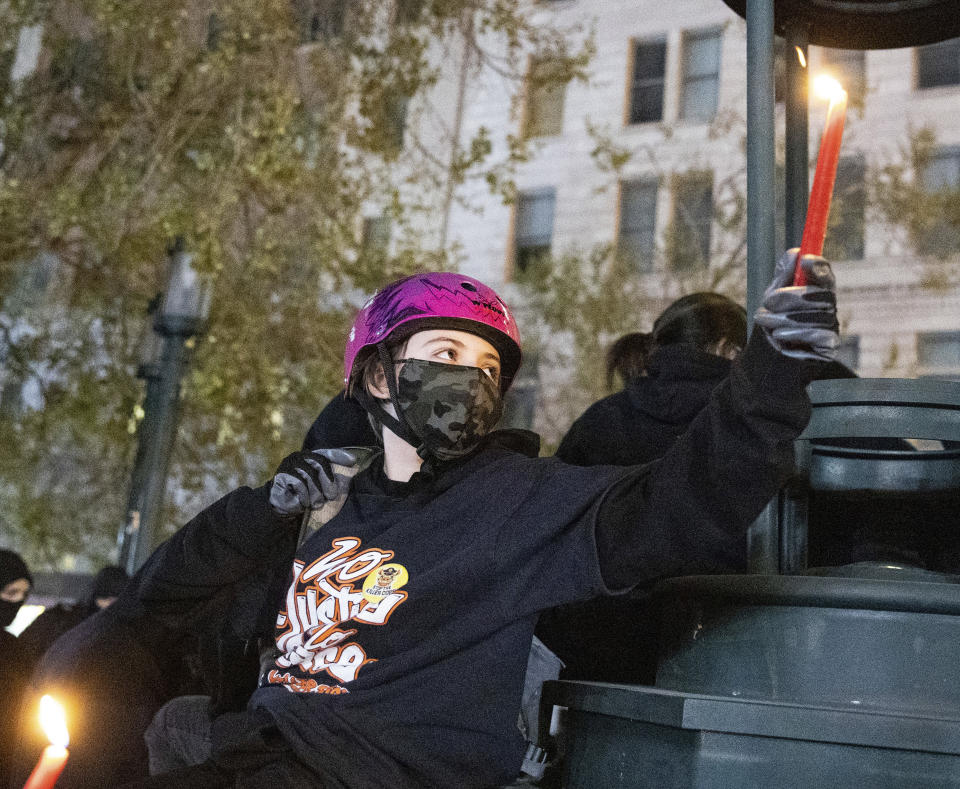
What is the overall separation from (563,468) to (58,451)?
958 cm

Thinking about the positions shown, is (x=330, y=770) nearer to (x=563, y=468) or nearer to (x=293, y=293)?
(x=563, y=468)

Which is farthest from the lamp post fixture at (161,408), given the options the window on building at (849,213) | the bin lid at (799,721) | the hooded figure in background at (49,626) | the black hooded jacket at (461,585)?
the window on building at (849,213)

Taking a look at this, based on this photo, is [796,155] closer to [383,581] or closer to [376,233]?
[383,581]

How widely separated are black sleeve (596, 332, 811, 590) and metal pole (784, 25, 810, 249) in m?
1.32

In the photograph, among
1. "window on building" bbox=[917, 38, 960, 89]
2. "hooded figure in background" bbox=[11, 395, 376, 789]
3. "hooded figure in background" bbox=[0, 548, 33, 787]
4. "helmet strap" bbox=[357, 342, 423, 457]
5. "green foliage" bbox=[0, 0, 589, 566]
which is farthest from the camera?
"window on building" bbox=[917, 38, 960, 89]

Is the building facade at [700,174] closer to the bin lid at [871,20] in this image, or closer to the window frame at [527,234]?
the window frame at [527,234]

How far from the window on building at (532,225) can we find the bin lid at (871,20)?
8.78m

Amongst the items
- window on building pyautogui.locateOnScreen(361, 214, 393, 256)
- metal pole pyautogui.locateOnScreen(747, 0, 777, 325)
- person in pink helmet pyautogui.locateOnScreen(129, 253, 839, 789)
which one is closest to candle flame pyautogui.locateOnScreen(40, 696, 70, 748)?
person in pink helmet pyautogui.locateOnScreen(129, 253, 839, 789)

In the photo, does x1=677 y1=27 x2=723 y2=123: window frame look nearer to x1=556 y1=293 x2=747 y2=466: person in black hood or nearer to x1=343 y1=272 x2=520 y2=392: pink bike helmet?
x1=556 y1=293 x2=747 y2=466: person in black hood

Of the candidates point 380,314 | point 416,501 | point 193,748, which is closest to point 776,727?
point 416,501

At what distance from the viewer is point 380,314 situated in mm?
2678

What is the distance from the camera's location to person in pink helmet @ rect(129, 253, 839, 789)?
1698 millimetres

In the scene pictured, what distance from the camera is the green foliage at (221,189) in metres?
9.09

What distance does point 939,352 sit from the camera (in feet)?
31.5
